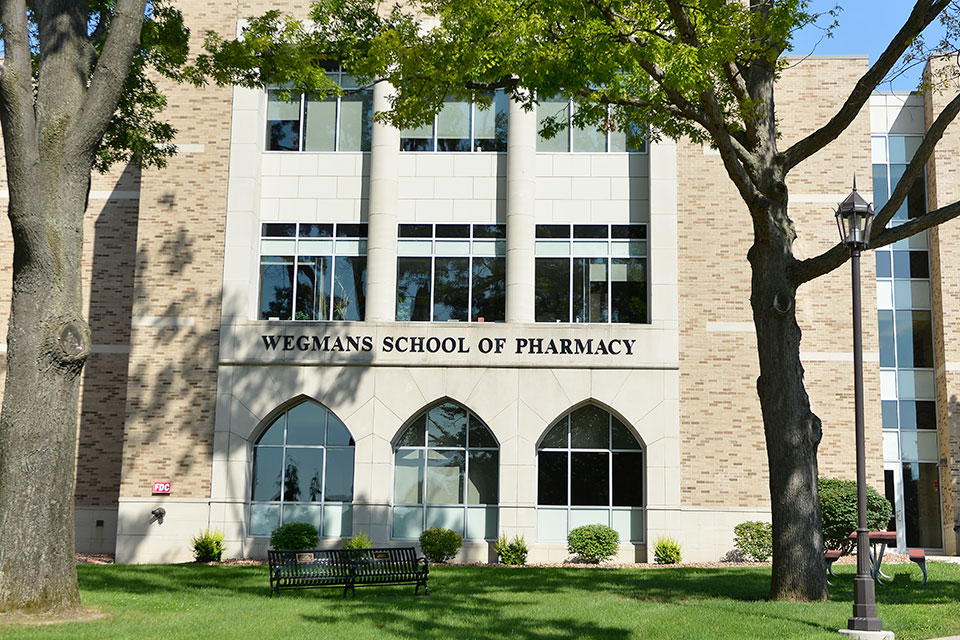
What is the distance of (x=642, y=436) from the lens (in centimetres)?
2264

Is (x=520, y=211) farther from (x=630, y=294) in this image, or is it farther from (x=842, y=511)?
(x=842, y=511)

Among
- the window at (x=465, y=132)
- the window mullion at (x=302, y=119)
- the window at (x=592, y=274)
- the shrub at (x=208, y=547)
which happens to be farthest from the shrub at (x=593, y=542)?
the window mullion at (x=302, y=119)

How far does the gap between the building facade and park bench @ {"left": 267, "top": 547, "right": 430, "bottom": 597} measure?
6974 millimetres

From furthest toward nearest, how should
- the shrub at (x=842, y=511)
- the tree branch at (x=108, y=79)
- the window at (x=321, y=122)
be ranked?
1. the window at (x=321, y=122)
2. the shrub at (x=842, y=511)
3. the tree branch at (x=108, y=79)

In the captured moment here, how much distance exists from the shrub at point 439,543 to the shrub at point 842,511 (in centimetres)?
782

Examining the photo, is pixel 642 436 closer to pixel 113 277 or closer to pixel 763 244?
pixel 763 244

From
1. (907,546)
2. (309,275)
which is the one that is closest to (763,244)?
(309,275)

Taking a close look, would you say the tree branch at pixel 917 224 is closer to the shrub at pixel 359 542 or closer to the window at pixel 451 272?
the window at pixel 451 272

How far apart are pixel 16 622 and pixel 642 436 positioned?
14503mm

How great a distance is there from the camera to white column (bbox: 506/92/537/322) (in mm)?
23109

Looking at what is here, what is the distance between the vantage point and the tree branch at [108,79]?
12.5 meters

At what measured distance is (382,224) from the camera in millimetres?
23516

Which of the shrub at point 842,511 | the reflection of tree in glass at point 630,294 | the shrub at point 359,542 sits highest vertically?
the reflection of tree in glass at point 630,294

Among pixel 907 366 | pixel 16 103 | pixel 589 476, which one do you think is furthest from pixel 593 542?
pixel 16 103
